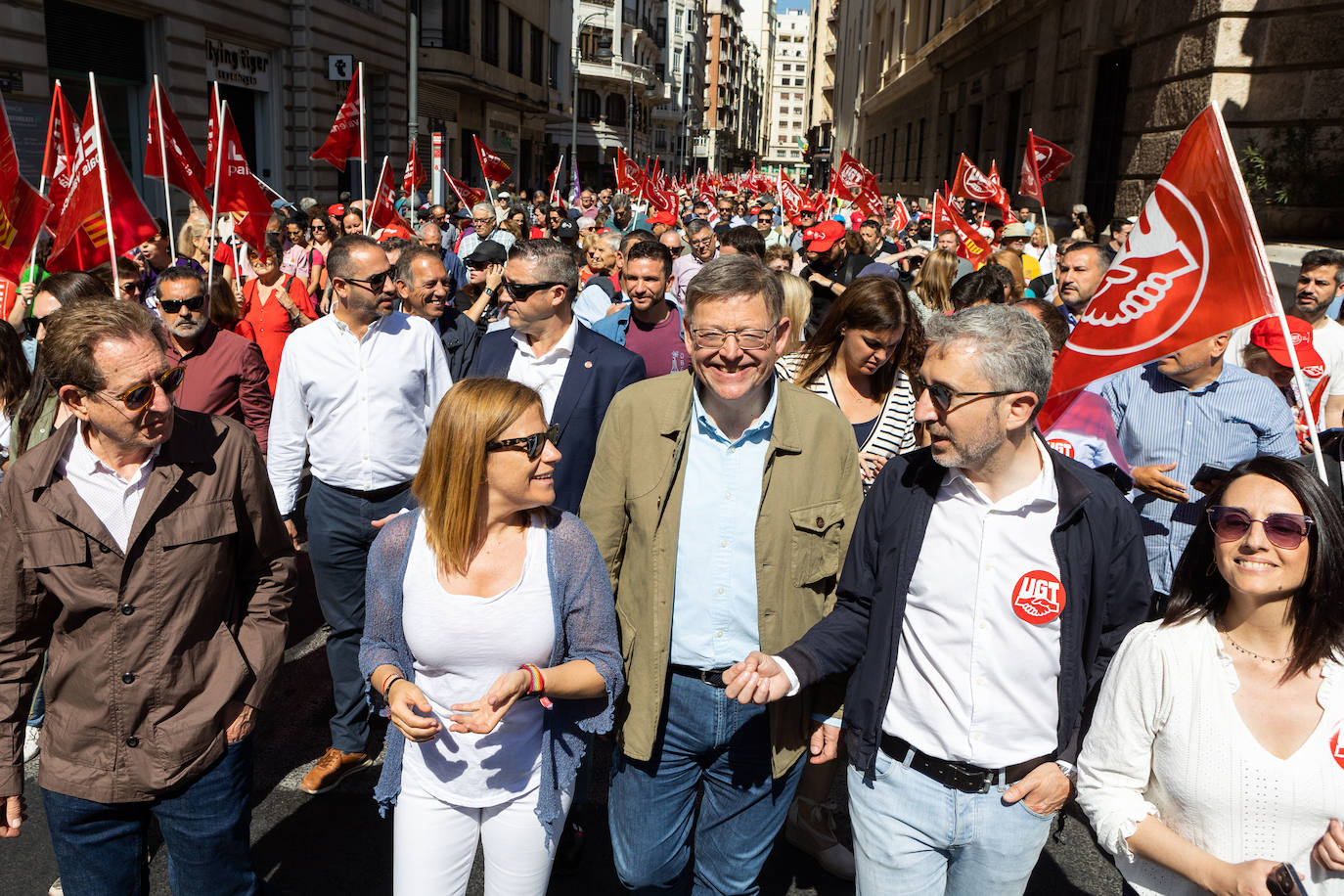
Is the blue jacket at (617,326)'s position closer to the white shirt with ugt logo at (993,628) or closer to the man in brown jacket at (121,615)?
the man in brown jacket at (121,615)

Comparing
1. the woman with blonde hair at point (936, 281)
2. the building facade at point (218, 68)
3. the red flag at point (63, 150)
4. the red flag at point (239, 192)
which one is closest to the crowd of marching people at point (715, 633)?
the woman with blonde hair at point (936, 281)

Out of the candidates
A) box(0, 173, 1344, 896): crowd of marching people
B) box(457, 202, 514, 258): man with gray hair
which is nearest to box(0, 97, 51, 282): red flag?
box(0, 173, 1344, 896): crowd of marching people

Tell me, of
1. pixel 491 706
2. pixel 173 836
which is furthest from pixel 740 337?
pixel 173 836

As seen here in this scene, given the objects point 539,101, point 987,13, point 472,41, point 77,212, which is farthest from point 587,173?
point 77,212

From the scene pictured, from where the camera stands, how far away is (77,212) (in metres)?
5.88

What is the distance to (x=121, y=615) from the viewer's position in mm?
2404

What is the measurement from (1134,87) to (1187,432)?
40.1 feet

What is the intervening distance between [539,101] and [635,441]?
134 feet

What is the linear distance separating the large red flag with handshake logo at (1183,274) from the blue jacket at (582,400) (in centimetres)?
168

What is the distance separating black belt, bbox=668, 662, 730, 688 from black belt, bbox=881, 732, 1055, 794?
52cm

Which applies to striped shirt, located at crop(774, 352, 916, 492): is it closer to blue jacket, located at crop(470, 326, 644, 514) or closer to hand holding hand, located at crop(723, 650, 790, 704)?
blue jacket, located at crop(470, 326, 644, 514)

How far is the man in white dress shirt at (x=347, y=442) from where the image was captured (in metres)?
4.11

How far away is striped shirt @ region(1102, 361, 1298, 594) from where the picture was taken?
373 cm

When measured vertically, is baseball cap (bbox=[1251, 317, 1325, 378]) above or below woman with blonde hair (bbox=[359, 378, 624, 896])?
above
